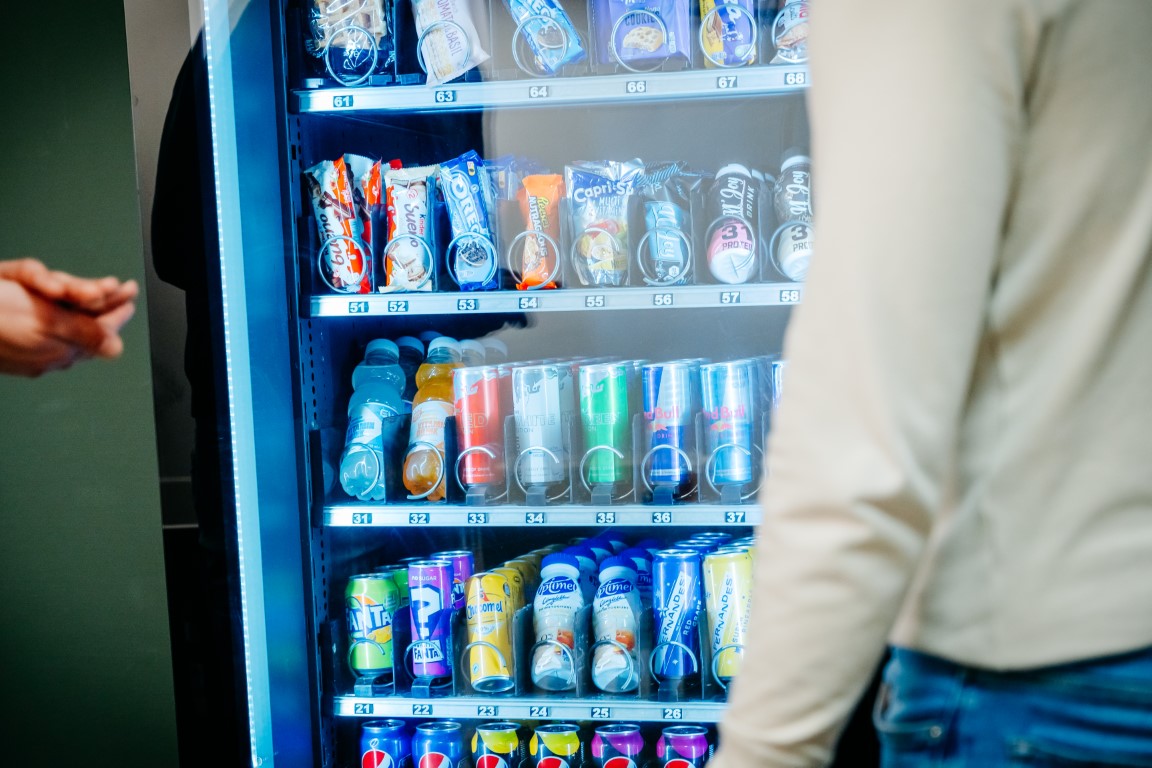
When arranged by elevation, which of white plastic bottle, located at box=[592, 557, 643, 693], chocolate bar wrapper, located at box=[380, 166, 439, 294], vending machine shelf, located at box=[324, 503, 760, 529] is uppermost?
chocolate bar wrapper, located at box=[380, 166, 439, 294]

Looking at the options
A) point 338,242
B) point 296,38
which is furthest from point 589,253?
point 296,38

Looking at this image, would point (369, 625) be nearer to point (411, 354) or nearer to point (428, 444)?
point (428, 444)

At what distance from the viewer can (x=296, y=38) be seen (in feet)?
6.08

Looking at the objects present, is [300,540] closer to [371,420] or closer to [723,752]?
[371,420]

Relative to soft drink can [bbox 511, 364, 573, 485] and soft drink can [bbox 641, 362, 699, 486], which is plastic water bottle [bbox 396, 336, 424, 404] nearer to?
soft drink can [bbox 511, 364, 573, 485]

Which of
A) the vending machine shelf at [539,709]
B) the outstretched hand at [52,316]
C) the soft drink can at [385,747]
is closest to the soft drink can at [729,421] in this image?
the vending machine shelf at [539,709]

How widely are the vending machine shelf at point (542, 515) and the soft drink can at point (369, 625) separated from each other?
0.14 meters

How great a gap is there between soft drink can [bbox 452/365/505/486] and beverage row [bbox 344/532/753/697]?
19 centimetres

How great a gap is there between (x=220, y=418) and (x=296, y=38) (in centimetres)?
71

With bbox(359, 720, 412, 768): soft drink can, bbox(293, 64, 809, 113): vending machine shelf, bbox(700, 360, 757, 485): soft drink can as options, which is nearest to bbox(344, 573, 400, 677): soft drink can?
bbox(359, 720, 412, 768): soft drink can

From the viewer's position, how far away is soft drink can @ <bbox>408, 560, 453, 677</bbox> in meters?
1.92

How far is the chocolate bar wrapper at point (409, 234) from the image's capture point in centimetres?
194

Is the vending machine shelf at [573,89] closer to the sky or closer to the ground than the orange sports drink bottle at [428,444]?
closer to the sky

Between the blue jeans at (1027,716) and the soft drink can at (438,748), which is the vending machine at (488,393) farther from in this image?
the blue jeans at (1027,716)
